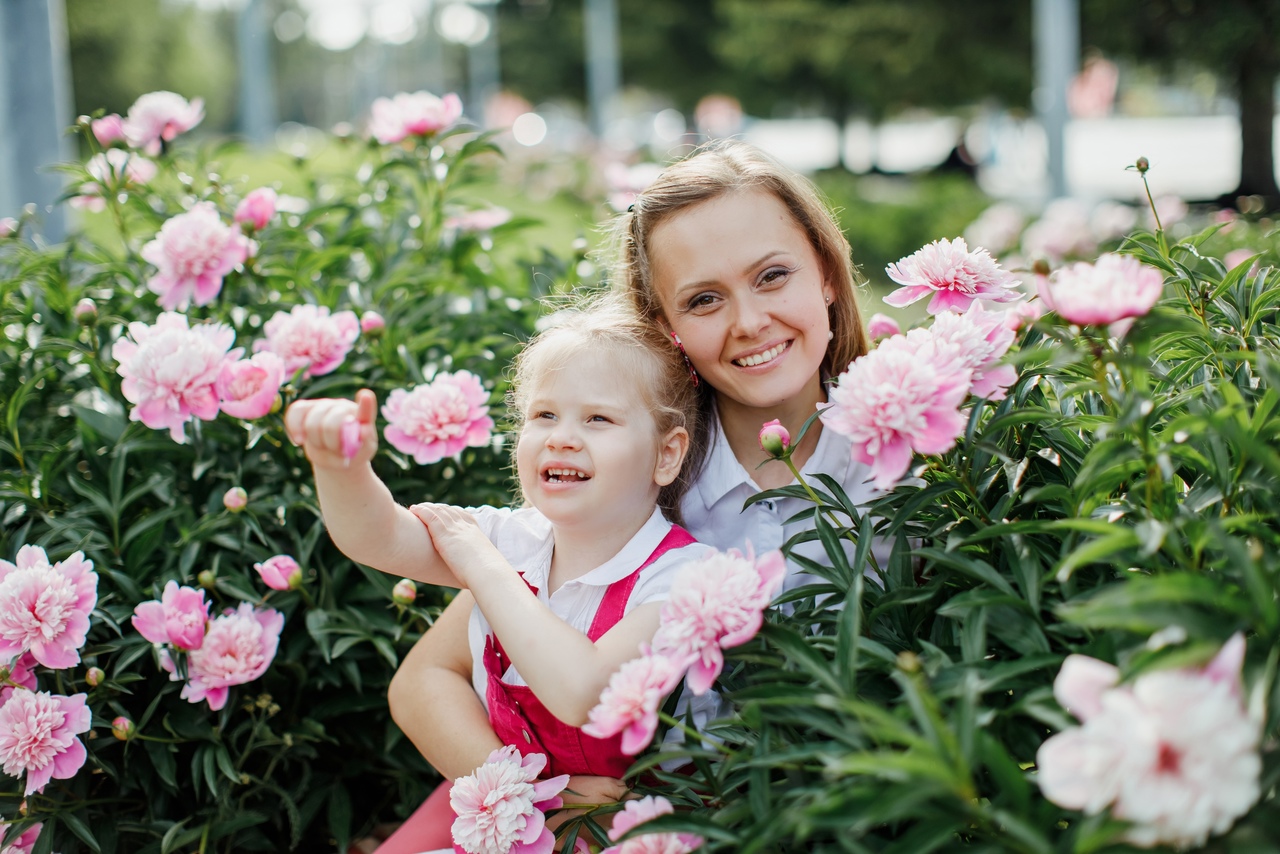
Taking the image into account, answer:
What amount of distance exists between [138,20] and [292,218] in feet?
107

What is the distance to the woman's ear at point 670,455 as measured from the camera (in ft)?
5.93

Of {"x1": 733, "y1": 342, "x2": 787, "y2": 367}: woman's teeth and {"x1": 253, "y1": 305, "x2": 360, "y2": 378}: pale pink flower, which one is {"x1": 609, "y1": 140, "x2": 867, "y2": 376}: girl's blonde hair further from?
{"x1": 253, "y1": 305, "x2": 360, "y2": 378}: pale pink flower

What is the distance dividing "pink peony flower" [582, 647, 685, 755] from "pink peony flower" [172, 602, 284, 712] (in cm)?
82

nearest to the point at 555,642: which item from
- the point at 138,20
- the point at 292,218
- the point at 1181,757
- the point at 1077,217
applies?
the point at 1181,757

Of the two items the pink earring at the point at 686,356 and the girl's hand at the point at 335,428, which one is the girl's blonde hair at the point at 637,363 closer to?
the pink earring at the point at 686,356

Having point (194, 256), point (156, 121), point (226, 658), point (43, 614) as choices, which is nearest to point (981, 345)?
point (226, 658)

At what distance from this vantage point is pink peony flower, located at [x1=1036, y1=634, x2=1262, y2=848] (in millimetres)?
903

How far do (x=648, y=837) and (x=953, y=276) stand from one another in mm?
925

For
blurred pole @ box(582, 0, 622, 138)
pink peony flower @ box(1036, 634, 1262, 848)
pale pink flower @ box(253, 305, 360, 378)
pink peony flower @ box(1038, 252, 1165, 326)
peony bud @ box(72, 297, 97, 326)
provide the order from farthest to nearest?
blurred pole @ box(582, 0, 622, 138) < peony bud @ box(72, 297, 97, 326) < pale pink flower @ box(253, 305, 360, 378) < pink peony flower @ box(1038, 252, 1165, 326) < pink peony flower @ box(1036, 634, 1262, 848)

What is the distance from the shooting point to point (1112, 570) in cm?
142

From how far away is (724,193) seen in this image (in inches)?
75.9

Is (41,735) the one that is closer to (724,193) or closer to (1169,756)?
(724,193)

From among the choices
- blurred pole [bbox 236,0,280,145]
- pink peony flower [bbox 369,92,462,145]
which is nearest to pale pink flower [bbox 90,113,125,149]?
pink peony flower [bbox 369,92,462,145]

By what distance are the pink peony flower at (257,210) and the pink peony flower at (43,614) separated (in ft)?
3.19
